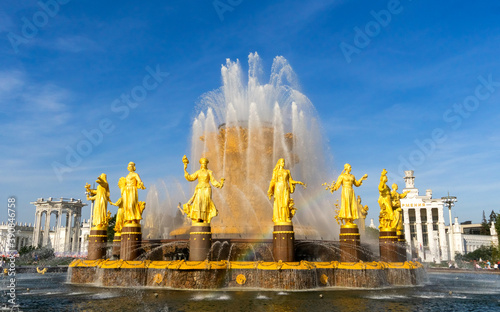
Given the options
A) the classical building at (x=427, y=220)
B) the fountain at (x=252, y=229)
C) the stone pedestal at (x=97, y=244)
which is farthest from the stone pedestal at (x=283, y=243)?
the classical building at (x=427, y=220)

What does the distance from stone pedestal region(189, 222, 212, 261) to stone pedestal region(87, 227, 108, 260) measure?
20.0 feet

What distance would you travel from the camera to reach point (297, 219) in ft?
83.1

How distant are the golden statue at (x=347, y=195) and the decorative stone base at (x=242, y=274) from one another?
2.38 m

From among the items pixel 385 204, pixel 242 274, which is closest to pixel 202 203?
pixel 242 274

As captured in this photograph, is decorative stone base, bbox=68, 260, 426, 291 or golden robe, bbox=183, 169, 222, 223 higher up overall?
golden robe, bbox=183, 169, 222, 223

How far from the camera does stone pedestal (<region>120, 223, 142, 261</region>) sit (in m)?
18.0

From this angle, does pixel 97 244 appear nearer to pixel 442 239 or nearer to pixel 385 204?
pixel 385 204

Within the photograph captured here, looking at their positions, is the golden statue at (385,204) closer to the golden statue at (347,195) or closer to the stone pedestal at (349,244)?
the golden statue at (347,195)

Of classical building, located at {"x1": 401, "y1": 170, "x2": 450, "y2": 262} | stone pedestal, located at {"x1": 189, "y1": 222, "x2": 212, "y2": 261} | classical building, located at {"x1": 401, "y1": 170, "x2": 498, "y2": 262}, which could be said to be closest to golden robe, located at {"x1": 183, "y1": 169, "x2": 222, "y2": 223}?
stone pedestal, located at {"x1": 189, "y1": 222, "x2": 212, "y2": 261}

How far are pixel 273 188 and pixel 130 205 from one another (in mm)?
6799

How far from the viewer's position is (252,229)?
22.1 meters

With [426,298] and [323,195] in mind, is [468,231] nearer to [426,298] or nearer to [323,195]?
[323,195]

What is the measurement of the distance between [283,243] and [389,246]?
22.7ft

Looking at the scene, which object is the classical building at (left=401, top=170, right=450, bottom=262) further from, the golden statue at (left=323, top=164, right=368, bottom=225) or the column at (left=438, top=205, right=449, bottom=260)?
the golden statue at (left=323, top=164, right=368, bottom=225)
